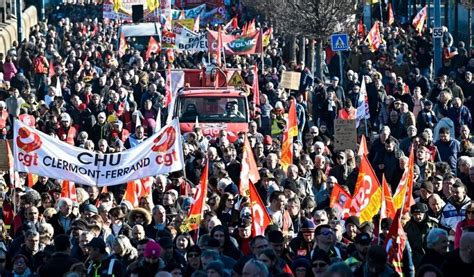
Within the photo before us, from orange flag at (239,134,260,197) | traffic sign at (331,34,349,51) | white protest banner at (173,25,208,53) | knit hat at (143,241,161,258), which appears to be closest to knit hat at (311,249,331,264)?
knit hat at (143,241,161,258)

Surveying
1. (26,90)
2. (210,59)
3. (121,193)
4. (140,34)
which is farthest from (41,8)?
(121,193)

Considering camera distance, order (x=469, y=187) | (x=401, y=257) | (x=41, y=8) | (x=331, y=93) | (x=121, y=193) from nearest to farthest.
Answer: (x=401, y=257) → (x=469, y=187) → (x=121, y=193) → (x=331, y=93) → (x=41, y=8)

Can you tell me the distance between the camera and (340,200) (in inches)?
648

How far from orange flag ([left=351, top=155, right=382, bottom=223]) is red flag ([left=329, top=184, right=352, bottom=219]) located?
0.08m

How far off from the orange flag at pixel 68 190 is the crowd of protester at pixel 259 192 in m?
0.09

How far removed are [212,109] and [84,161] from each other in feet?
26.1

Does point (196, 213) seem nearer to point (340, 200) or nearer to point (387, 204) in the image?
point (340, 200)

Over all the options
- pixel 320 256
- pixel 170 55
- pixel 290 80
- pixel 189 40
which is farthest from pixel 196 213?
pixel 170 55

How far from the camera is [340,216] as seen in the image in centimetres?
1634

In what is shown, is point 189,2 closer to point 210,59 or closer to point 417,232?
point 210,59

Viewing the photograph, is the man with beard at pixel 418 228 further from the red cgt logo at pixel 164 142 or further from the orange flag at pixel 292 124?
the orange flag at pixel 292 124

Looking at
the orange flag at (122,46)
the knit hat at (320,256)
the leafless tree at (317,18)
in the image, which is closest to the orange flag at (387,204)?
the knit hat at (320,256)

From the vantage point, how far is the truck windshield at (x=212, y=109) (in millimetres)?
24844

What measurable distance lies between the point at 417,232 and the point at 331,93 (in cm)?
1247
